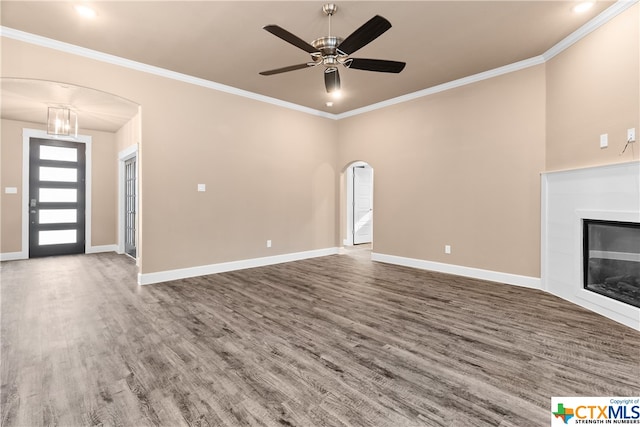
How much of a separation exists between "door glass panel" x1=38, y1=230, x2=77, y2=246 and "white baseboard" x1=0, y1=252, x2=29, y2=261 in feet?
1.12

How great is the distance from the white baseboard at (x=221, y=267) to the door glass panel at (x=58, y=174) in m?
4.26

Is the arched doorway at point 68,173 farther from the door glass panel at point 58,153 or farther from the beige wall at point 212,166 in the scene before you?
the beige wall at point 212,166

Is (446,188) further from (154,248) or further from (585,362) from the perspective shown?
(154,248)

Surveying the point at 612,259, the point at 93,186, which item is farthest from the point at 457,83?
the point at 93,186

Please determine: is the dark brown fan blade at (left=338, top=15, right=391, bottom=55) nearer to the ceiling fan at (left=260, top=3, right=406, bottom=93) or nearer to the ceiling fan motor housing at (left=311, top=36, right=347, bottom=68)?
the ceiling fan at (left=260, top=3, right=406, bottom=93)

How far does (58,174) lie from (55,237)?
54.9 inches

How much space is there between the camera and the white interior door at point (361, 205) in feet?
26.2

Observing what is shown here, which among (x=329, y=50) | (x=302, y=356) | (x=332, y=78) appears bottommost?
(x=302, y=356)

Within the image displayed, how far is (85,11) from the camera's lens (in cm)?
295

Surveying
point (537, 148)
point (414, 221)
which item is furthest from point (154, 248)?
point (537, 148)

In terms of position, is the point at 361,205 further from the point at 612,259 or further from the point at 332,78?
the point at 612,259

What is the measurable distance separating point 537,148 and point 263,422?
452 centimetres

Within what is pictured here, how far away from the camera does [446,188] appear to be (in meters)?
4.96

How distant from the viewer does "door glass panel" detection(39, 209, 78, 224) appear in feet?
21.2
